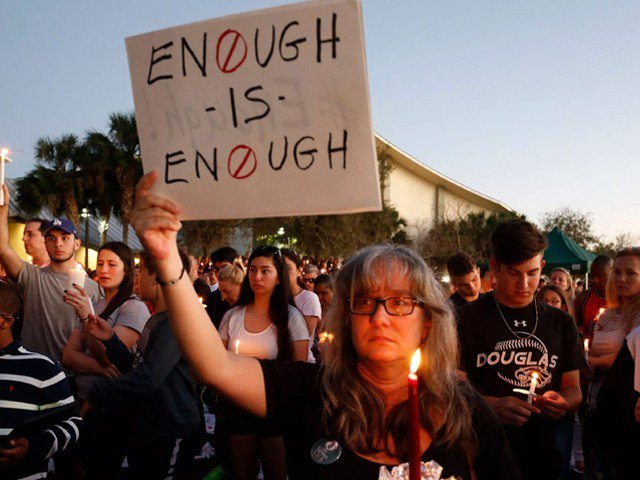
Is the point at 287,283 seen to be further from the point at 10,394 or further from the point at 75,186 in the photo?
the point at 75,186

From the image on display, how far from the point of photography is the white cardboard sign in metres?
1.71

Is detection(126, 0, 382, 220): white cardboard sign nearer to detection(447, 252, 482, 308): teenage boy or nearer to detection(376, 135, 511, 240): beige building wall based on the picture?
detection(447, 252, 482, 308): teenage boy

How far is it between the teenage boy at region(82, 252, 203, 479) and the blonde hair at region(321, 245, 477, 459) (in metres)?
1.83

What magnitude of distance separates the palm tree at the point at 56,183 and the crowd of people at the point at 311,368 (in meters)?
26.3

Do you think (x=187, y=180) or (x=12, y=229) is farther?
(x=12, y=229)

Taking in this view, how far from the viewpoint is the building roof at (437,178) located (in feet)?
187

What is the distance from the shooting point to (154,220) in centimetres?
170

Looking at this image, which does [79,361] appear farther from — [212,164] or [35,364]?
[212,164]

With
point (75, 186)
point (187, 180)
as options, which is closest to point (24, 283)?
point (187, 180)

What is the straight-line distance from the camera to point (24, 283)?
15.4 feet

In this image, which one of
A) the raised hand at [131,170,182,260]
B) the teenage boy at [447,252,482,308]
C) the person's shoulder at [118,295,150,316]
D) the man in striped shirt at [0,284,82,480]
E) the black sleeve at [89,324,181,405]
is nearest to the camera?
the raised hand at [131,170,182,260]

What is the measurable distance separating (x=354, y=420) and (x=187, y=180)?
914 mm

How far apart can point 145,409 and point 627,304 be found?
11.5 ft

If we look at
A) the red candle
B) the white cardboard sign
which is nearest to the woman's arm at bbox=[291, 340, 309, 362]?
the white cardboard sign
